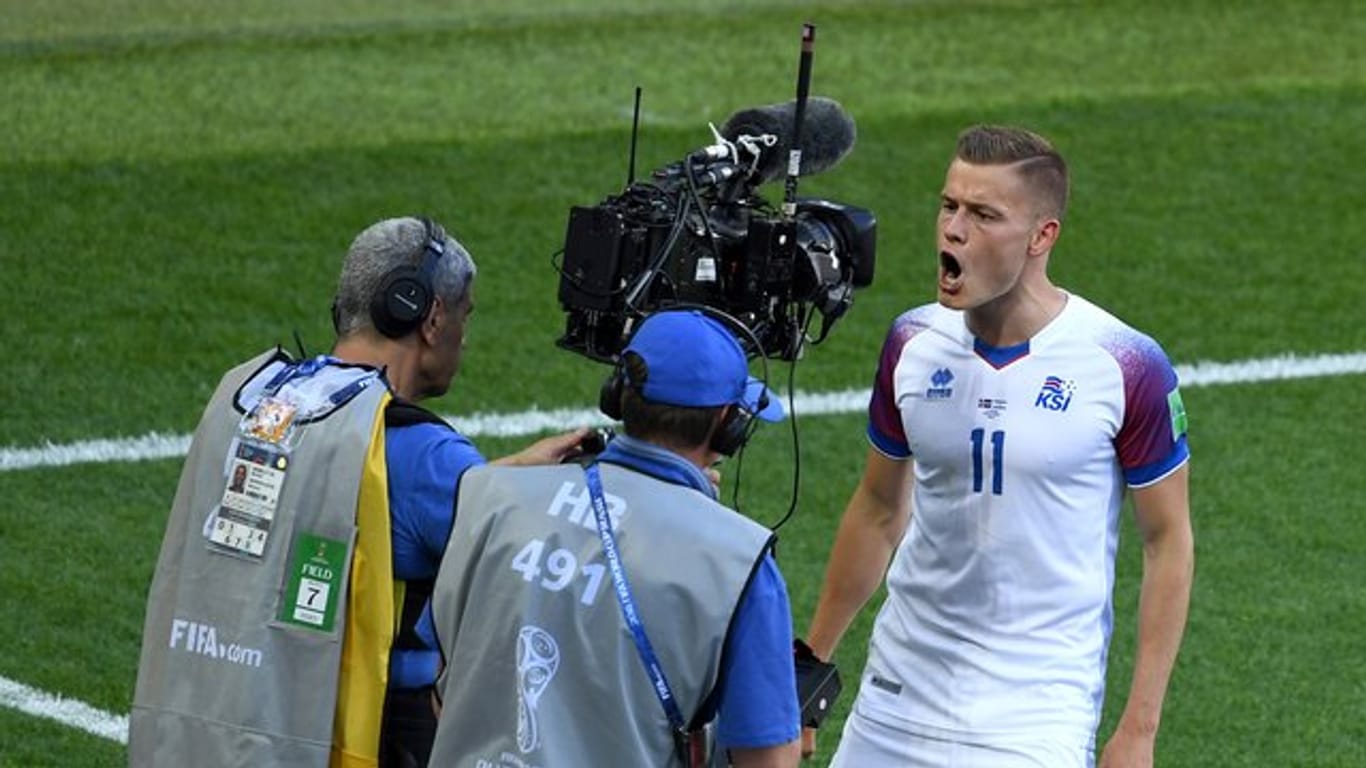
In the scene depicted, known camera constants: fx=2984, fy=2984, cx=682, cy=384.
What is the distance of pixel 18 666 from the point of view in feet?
25.3

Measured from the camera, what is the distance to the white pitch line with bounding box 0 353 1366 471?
364 inches

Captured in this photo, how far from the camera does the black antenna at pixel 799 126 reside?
539 cm

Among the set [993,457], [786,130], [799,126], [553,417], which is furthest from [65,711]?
[993,457]

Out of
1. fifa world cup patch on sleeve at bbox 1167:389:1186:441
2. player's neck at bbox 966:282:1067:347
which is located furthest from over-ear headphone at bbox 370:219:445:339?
fifa world cup patch on sleeve at bbox 1167:389:1186:441

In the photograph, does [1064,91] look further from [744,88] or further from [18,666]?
[18,666]

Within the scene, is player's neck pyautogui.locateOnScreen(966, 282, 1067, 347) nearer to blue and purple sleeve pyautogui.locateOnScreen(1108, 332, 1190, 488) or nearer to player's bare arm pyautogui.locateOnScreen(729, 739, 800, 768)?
blue and purple sleeve pyautogui.locateOnScreen(1108, 332, 1190, 488)

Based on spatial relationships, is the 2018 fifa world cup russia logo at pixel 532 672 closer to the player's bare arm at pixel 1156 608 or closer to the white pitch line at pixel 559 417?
the player's bare arm at pixel 1156 608

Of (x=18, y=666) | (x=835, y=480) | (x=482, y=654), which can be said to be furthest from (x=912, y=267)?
(x=482, y=654)

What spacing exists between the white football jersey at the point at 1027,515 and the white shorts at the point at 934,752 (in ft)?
0.07

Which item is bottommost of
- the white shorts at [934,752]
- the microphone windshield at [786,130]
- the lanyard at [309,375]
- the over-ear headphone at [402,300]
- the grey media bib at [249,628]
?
the white shorts at [934,752]

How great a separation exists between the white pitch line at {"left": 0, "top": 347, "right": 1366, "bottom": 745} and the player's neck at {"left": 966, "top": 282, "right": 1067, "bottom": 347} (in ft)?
13.9

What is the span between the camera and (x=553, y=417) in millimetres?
9742

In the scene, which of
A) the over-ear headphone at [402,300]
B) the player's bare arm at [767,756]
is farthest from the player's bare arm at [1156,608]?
the over-ear headphone at [402,300]

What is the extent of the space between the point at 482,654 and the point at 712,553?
41 centimetres
